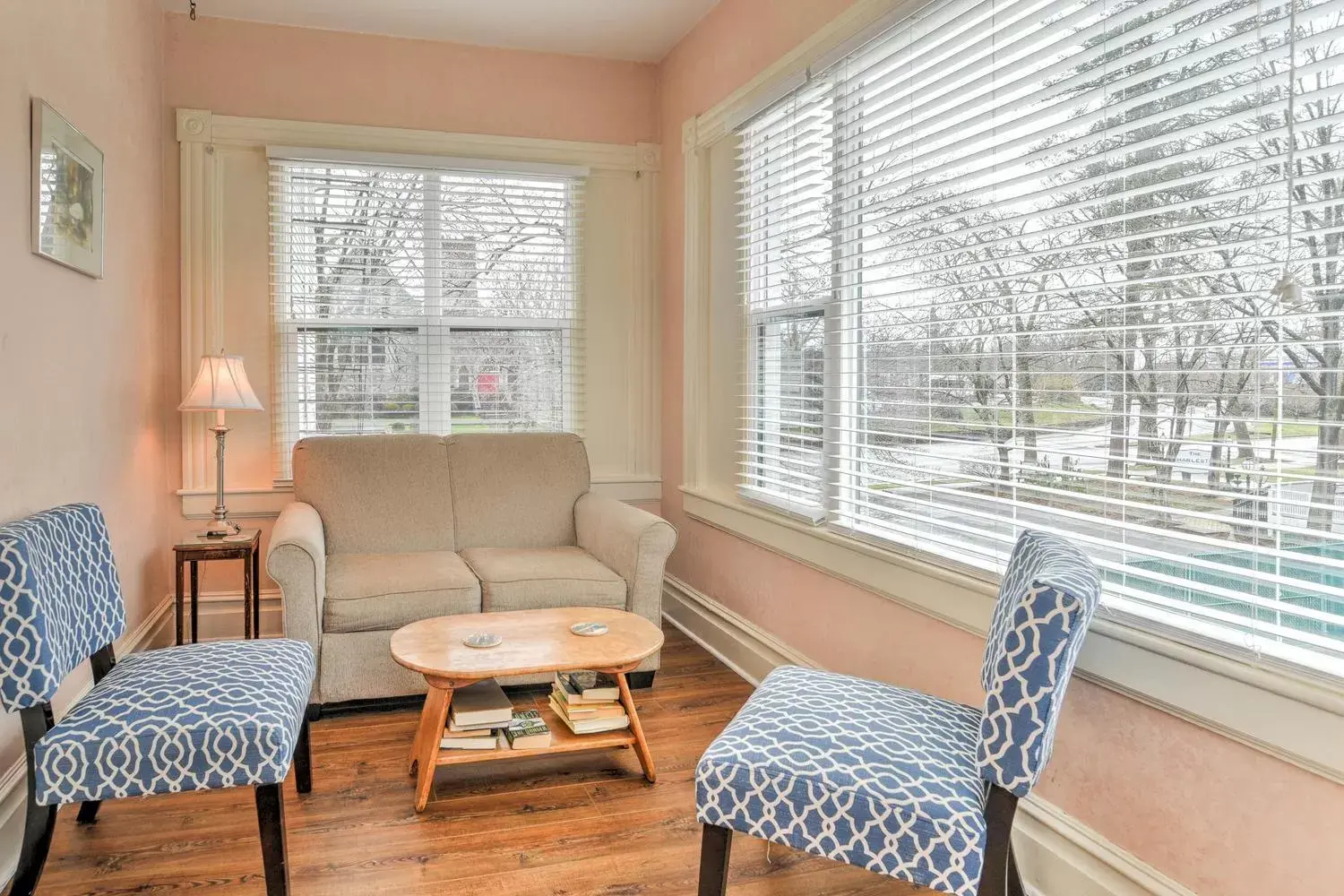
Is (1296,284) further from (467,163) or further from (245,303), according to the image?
(245,303)

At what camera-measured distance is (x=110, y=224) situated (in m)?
3.25

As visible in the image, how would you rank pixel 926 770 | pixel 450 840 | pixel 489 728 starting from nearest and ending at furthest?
pixel 926 770 < pixel 450 840 < pixel 489 728

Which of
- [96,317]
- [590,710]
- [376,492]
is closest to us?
[590,710]

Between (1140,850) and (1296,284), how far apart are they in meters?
1.13

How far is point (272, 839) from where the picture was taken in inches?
79.4

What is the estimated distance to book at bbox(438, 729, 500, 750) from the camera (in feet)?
8.80

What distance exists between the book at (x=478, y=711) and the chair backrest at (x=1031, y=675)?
1.49 metres

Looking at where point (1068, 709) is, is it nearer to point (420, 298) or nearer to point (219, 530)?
point (219, 530)

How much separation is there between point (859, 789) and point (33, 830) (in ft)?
5.53

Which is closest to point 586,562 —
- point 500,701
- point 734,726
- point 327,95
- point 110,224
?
point 500,701

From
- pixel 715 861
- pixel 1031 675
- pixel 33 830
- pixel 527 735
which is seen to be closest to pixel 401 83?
pixel 527 735

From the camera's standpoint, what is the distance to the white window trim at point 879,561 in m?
1.57

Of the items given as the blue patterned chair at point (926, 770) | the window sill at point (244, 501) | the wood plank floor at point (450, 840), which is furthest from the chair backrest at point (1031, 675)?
the window sill at point (244, 501)

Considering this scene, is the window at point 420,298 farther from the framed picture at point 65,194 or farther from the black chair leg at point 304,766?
the black chair leg at point 304,766
